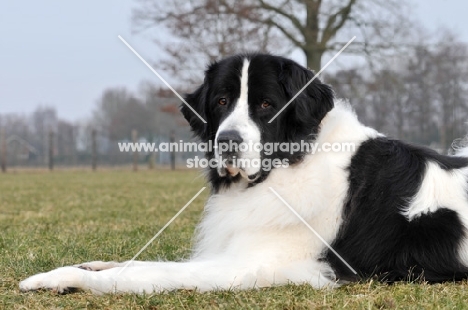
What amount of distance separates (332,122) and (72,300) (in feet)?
7.23

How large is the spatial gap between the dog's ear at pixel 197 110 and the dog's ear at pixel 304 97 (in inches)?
27.3

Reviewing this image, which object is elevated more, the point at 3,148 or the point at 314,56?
the point at 314,56

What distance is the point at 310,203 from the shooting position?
13.0 feet

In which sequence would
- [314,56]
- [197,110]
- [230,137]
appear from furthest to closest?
[314,56] → [197,110] → [230,137]

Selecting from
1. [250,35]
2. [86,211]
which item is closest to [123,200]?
[86,211]

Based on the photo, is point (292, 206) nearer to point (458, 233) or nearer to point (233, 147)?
point (233, 147)

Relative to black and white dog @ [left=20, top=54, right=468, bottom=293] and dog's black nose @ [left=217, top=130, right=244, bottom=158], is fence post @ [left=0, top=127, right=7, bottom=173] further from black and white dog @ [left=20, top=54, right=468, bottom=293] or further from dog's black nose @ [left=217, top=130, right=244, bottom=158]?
dog's black nose @ [left=217, top=130, right=244, bottom=158]

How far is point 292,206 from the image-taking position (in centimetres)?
396

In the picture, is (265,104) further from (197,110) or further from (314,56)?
(314,56)

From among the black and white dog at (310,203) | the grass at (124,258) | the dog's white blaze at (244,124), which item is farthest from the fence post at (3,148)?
the dog's white blaze at (244,124)

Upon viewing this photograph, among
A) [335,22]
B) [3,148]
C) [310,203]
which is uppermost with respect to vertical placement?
[335,22]

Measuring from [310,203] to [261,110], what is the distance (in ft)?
2.47

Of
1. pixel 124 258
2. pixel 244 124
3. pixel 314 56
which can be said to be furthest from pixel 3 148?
pixel 244 124

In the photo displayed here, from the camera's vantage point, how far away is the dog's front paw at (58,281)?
353cm
